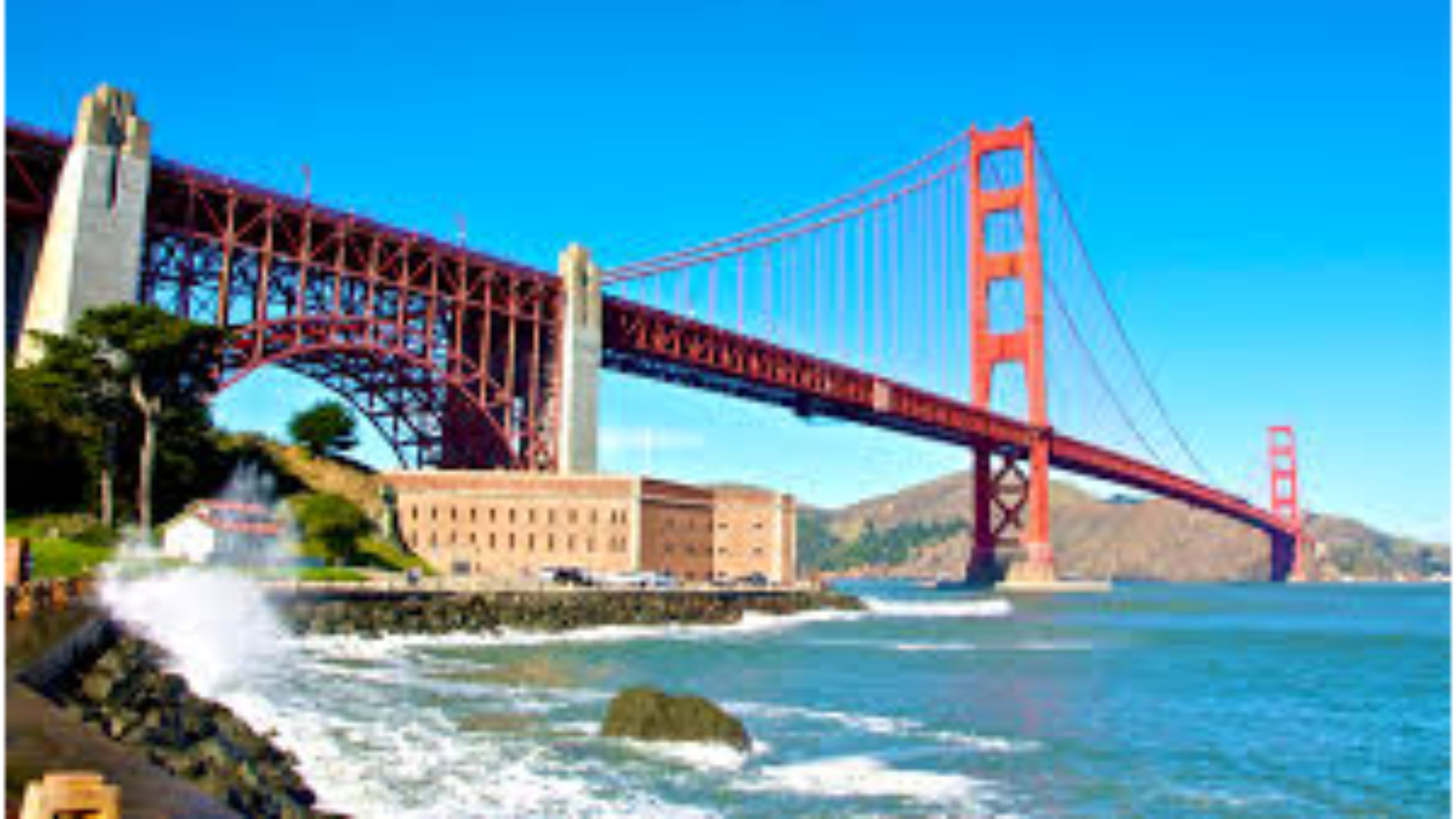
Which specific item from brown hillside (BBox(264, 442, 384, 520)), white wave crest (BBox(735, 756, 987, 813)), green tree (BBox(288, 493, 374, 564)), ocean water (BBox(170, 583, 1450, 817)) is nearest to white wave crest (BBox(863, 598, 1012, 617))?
ocean water (BBox(170, 583, 1450, 817))

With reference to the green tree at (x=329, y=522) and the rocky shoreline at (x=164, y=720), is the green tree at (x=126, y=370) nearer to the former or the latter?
the green tree at (x=329, y=522)

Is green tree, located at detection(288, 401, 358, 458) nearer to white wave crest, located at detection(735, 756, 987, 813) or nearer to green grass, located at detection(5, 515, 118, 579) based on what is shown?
green grass, located at detection(5, 515, 118, 579)

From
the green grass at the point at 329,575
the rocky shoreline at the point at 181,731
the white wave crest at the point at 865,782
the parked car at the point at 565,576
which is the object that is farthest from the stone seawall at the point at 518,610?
the white wave crest at the point at 865,782

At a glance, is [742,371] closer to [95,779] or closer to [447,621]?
[447,621]

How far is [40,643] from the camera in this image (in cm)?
1570

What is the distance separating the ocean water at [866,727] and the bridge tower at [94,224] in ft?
73.6

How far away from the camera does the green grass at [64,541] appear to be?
3562cm

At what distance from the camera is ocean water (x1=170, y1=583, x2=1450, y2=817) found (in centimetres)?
1767

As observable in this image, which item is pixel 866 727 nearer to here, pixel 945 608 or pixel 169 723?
pixel 169 723

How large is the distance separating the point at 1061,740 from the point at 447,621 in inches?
1129

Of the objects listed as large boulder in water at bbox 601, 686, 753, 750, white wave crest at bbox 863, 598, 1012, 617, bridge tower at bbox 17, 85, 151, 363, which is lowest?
white wave crest at bbox 863, 598, 1012, 617

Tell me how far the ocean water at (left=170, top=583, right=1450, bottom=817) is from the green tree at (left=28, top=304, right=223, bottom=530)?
53.4 ft

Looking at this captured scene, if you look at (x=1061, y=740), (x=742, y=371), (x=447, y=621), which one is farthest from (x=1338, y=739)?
(x=742, y=371)

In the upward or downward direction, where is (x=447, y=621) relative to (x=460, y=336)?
downward
